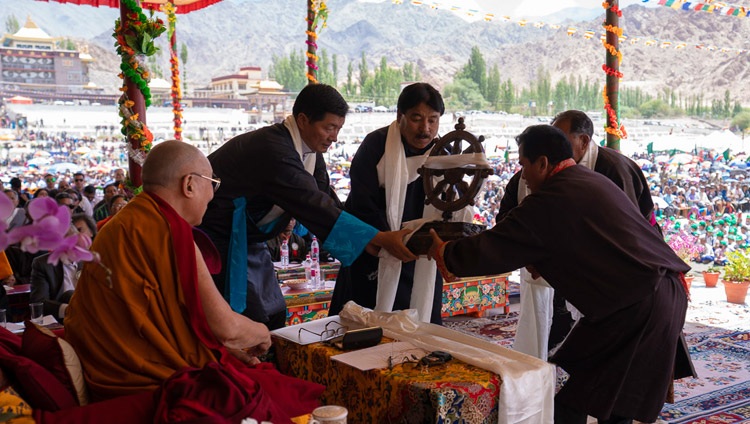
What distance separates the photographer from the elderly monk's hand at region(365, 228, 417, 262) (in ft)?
8.32

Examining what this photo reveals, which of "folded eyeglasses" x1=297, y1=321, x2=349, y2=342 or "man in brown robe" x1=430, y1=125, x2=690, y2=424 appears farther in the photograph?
"folded eyeglasses" x1=297, y1=321, x2=349, y2=342

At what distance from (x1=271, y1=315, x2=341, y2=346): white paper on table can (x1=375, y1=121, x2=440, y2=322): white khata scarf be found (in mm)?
357

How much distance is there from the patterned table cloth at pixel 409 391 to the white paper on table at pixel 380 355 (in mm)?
21

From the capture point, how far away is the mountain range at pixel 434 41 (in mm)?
25297

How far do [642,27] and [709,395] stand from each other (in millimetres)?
25895

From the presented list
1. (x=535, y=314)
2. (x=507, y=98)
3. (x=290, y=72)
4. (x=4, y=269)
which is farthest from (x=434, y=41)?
(x=535, y=314)

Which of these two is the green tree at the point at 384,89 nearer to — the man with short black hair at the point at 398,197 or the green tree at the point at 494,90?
the green tree at the point at 494,90

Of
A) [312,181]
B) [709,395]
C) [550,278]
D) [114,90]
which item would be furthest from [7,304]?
[114,90]

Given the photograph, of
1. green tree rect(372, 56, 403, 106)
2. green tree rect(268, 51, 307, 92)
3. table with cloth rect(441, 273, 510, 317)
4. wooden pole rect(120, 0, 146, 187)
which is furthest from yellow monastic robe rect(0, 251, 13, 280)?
green tree rect(268, 51, 307, 92)

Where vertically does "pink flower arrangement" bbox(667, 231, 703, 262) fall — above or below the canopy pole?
below

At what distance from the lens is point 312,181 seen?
260 centimetres

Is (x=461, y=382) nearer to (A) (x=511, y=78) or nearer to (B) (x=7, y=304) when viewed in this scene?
(B) (x=7, y=304)

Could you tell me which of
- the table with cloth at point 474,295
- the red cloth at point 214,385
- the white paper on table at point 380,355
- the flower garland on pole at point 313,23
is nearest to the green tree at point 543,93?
the flower garland on pole at point 313,23

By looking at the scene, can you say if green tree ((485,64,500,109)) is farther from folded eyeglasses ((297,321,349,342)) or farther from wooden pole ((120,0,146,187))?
folded eyeglasses ((297,321,349,342))
